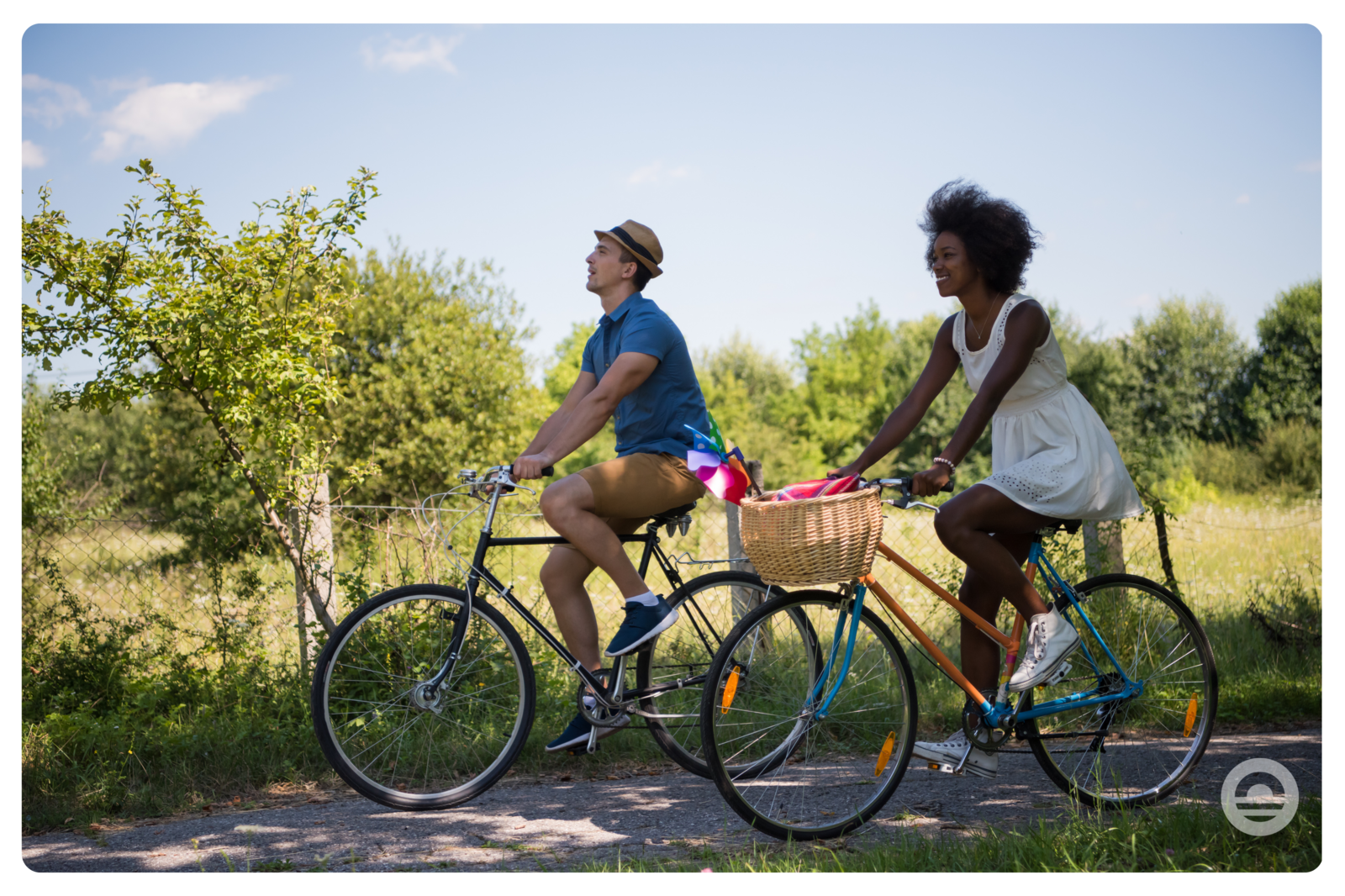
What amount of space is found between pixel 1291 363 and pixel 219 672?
116 ft

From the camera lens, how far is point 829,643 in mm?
3531

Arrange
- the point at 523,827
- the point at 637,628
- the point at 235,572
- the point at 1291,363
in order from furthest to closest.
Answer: the point at 1291,363 < the point at 235,572 < the point at 637,628 < the point at 523,827

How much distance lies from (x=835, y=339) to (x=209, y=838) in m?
51.9

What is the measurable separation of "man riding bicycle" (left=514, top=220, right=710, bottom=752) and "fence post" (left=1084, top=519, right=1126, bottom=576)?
10.0 ft

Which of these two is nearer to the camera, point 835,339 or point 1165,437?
point 1165,437

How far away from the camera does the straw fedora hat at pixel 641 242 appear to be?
405cm

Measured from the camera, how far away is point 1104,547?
579 centimetres

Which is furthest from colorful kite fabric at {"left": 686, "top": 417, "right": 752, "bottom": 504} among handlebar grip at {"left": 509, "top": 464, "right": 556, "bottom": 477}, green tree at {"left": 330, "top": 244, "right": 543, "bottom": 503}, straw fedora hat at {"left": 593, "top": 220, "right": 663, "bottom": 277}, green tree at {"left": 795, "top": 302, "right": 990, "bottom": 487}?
green tree at {"left": 795, "top": 302, "right": 990, "bottom": 487}

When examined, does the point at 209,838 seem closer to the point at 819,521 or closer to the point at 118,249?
the point at 819,521

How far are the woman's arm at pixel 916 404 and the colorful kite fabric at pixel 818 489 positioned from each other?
10 centimetres

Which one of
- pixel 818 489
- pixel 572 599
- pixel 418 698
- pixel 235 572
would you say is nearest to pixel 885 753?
pixel 818 489

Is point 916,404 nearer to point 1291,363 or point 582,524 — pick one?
point 582,524

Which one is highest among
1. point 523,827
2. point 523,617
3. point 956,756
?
point 523,617
